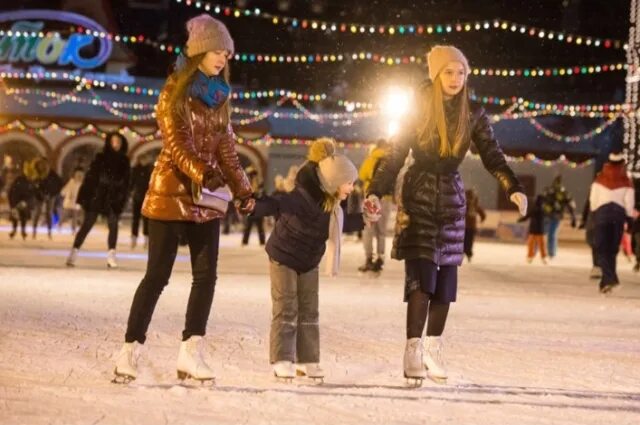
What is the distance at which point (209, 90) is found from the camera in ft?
18.0

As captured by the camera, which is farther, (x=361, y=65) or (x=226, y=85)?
(x=361, y=65)

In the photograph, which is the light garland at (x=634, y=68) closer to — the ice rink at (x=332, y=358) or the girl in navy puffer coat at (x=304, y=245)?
the ice rink at (x=332, y=358)

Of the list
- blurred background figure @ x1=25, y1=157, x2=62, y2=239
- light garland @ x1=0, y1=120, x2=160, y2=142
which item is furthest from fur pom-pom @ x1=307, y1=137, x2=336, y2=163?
light garland @ x1=0, y1=120, x2=160, y2=142

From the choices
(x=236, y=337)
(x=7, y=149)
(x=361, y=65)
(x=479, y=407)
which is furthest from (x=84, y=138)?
(x=479, y=407)

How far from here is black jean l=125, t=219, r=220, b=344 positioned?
5.54m

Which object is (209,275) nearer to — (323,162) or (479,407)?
(323,162)

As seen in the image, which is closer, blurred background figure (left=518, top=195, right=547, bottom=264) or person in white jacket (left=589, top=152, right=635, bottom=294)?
person in white jacket (left=589, top=152, right=635, bottom=294)

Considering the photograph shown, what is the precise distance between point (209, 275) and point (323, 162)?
803 mm

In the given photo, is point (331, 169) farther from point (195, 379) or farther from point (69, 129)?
point (69, 129)

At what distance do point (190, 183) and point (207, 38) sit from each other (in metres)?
0.66

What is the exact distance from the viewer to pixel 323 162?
19.3 feet

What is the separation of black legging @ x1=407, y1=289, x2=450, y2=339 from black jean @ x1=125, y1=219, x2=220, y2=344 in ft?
3.23

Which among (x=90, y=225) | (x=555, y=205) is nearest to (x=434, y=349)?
(x=90, y=225)

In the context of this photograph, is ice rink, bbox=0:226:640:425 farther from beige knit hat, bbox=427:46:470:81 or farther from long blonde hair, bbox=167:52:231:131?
beige knit hat, bbox=427:46:470:81
